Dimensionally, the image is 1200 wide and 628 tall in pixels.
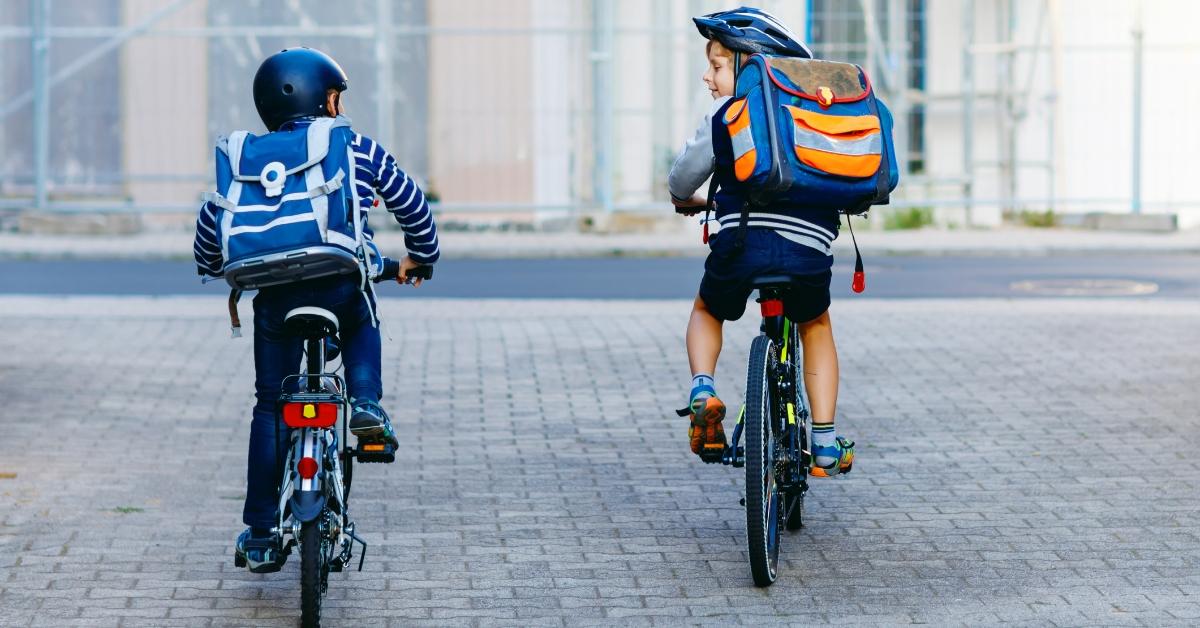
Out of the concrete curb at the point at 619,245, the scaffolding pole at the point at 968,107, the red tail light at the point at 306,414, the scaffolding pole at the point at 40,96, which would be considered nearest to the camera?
the red tail light at the point at 306,414

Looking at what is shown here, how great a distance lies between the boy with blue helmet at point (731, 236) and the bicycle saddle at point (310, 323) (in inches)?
45.7

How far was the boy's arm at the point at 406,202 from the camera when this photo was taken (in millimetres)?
5328

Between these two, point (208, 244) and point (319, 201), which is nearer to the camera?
point (319, 201)

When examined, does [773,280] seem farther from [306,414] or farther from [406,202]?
[306,414]

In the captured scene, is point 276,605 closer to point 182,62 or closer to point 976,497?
point 976,497

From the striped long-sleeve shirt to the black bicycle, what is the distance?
102 cm

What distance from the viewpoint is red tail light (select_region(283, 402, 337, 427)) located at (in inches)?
204

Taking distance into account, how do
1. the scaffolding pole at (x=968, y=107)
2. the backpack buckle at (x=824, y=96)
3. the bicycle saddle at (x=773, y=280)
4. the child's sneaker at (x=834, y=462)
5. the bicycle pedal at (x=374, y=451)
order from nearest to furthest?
1. the bicycle pedal at (x=374, y=451)
2. the backpack buckle at (x=824, y=96)
3. the bicycle saddle at (x=773, y=280)
4. the child's sneaker at (x=834, y=462)
5. the scaffolding pole at (x=968, y=107)

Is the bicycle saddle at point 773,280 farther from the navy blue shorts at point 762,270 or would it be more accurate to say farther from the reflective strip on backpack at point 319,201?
the reflective strip on backpack at point 319,201

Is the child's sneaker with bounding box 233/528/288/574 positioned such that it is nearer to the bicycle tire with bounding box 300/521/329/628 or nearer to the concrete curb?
the bicycle tire with bounding box 300/521/329/628

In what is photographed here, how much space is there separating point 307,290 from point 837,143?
1603 millimetres

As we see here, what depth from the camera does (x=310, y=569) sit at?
200 inches

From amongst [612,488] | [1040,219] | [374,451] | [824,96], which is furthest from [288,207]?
[1040,219]

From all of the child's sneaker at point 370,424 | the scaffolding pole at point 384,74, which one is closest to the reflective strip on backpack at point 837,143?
the child's sneaker at point 370,424
